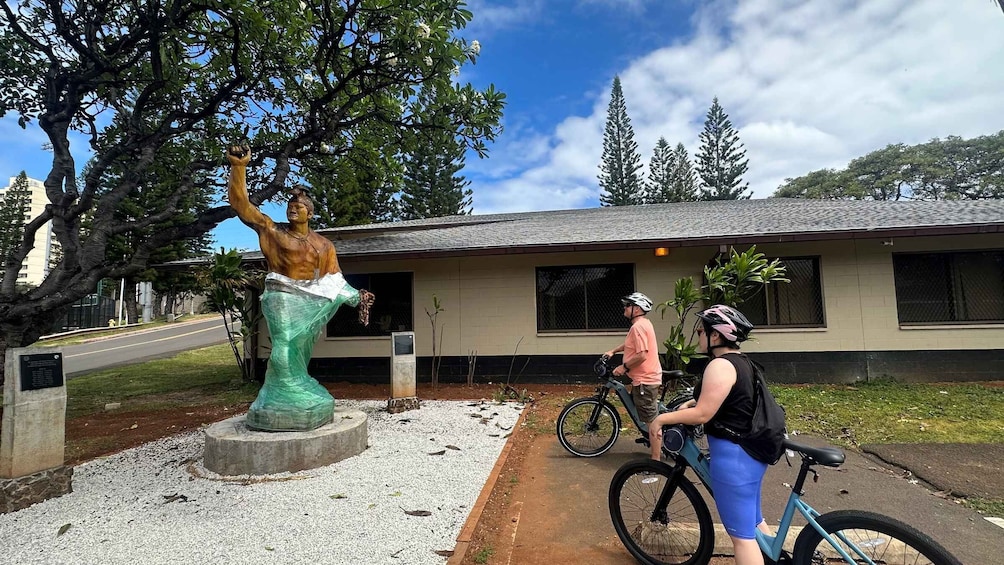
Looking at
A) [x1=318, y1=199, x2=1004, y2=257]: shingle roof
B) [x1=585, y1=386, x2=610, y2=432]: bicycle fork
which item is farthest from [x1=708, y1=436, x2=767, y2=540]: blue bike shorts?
[x1=318, y1=199, x2=1004, y2=257]: shingle roof

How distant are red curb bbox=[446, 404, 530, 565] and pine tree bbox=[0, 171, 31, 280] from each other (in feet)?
144

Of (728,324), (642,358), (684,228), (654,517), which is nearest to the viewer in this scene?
(728,324)

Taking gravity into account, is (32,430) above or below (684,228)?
below

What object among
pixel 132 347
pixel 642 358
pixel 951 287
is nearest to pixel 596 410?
pixel 642 358

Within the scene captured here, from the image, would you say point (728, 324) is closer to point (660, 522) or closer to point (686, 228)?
point (660, 522)

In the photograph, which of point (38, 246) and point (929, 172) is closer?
point (929, 172)

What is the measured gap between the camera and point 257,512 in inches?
143

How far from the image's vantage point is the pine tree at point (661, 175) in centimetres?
3206

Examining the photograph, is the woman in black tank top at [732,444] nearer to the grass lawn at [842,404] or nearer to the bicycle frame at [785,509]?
the bicycle frame at [785,509]

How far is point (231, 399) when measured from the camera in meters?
8.59

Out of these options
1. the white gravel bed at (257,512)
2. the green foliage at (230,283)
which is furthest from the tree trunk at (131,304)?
the white gravel bed at (257,512)

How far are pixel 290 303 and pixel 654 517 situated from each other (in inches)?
162

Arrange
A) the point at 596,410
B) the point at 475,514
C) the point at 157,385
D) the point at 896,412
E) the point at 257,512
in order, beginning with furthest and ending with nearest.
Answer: the point at 157,385 < the point at 896,412 < the point at 596,410 < the point at 257,512 < the point at 475,514

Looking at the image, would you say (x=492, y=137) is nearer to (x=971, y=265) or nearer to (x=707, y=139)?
(x=971, y=265)
